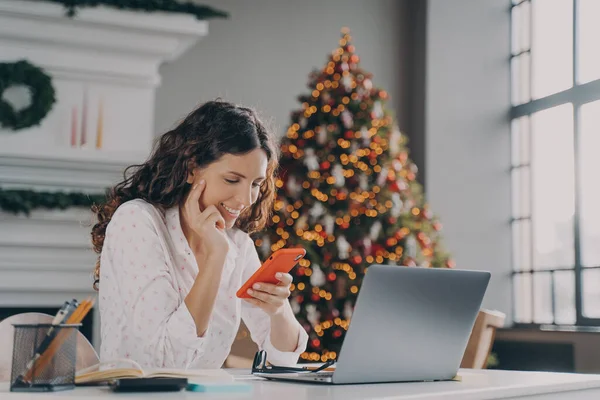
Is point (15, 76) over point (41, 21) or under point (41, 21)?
under

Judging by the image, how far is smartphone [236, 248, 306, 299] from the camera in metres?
1.58

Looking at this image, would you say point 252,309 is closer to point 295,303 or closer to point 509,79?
point 295,303

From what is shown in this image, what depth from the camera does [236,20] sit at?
185 inches

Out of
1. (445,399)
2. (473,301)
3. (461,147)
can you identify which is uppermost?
(461,147)

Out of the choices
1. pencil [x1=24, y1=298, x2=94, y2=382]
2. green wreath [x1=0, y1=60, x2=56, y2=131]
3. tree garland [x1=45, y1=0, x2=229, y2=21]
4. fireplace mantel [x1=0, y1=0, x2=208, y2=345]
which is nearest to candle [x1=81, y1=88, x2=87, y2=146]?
fireplace mantel [x1=0, y1=0, x2=208, y2=345]

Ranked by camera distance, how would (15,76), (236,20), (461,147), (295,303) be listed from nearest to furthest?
(15,76), (295,303), (236,20), (461,147)

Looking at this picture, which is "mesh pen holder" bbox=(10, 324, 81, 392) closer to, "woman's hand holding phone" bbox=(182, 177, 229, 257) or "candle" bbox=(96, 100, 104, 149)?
"woman's hand holding phone" bbox=(182, 177, 229, 257)

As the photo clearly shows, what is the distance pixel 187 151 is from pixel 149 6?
208cm

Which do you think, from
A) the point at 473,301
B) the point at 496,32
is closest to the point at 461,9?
the point at 496,32

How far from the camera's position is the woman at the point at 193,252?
1676 mm

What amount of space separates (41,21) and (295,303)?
1770mm

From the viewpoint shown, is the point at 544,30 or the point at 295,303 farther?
the point at 544,30

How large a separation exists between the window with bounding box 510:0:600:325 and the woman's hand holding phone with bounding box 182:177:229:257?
10.3 feet

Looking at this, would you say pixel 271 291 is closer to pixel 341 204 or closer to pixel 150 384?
pixel 150 384
